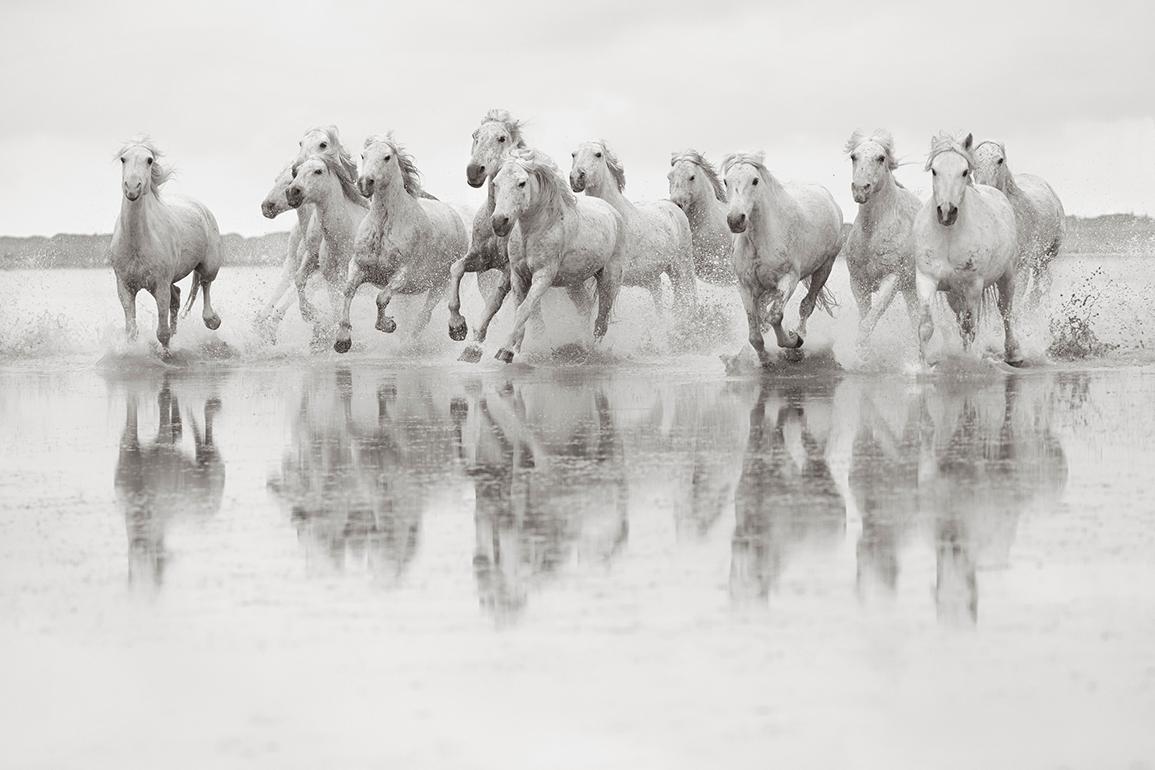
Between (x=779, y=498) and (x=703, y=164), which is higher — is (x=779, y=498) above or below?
below

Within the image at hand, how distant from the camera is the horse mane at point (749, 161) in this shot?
15789 mm

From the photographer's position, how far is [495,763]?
451 cm

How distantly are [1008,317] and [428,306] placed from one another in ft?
20.7

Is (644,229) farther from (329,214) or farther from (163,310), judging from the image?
(163,310)

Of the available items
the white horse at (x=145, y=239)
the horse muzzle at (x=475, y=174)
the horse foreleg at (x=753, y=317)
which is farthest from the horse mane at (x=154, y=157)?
the horse foreleg at (x=753, y=317)

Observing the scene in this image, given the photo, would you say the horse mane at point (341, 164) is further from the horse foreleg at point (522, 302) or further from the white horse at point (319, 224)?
the horse foreleg at point (522, 302)

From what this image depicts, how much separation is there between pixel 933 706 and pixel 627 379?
1113 centimetres

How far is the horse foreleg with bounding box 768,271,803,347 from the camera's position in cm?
1572

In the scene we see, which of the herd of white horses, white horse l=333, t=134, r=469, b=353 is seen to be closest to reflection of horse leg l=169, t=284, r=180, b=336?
the herd of white horses

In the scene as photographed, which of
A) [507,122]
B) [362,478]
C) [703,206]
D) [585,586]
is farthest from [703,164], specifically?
[585,586]

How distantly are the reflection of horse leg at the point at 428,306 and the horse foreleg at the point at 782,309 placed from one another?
4675 mm

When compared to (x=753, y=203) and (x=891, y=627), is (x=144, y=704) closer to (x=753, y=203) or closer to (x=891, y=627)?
(x=891, y=627)

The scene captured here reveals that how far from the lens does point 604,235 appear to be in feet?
59.1

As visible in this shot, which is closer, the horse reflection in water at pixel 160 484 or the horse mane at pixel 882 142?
the horse reflection in water at pixel 160 484
